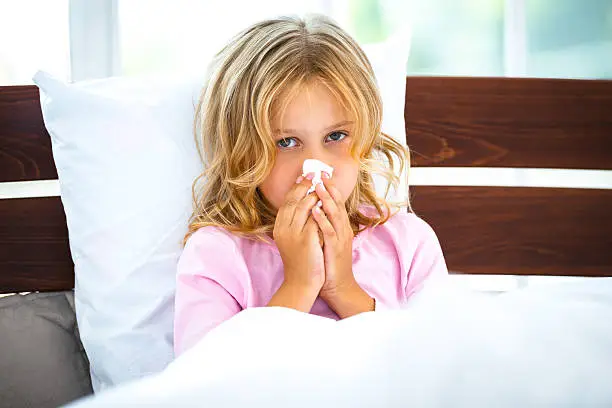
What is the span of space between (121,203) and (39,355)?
0.32 m

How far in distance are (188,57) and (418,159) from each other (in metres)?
0.65

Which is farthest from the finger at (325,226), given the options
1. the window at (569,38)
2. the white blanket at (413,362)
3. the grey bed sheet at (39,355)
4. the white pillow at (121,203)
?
the window at (569,38)

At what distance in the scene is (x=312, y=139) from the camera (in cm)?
108

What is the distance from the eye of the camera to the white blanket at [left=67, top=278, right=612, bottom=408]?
52 cm

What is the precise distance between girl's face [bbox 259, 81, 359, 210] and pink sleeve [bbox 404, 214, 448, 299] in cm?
20

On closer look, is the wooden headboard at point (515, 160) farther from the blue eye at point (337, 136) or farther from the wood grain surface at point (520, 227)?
the blue eye at point (337, 136)

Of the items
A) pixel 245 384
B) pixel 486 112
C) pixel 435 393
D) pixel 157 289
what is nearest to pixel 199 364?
pixel 245 384

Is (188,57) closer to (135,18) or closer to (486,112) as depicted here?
(135,18)

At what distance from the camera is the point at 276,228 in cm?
110

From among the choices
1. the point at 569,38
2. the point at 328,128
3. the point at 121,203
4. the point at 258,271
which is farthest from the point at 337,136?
the point at 569,38

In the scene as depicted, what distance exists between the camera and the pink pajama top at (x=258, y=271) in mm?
1081

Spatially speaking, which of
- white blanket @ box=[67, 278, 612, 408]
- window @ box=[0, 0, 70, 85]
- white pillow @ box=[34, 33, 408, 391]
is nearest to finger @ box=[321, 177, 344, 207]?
white pillow @ box=[34, 33, 408, 391]

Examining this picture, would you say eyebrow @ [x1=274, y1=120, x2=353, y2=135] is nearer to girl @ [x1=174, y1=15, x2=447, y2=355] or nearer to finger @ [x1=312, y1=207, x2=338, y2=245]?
girl @ [x1=174, y1=15, x2=447, y2=355]

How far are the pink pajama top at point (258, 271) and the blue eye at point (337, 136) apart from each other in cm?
20
